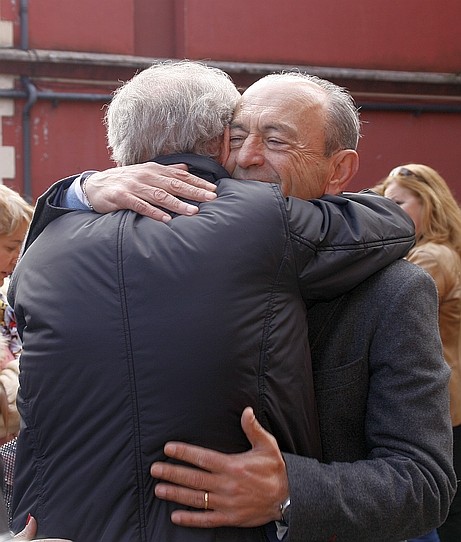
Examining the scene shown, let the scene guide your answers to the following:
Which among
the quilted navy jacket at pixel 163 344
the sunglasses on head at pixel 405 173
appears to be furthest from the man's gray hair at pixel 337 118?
the sunglasses on head at pixel 405 173

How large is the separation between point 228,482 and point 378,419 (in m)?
0.32

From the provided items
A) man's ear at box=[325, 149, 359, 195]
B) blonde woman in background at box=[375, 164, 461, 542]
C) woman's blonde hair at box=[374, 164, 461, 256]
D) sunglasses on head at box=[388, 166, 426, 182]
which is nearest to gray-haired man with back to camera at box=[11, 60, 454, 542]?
man's ear at box=[325, 149, 359, 195]

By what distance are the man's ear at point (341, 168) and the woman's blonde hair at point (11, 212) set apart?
2.24 meters

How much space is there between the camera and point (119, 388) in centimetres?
161

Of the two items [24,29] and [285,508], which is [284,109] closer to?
[285,508]

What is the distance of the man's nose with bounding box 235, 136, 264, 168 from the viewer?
1925 mm

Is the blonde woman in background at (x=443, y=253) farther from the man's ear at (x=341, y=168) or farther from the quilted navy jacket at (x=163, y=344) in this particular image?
the quilted navy jacket at (x=163, y=344)

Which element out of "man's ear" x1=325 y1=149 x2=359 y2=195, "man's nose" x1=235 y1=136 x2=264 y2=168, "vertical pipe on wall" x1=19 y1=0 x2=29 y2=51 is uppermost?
"vertical pipe on wall" x1=19 y1=0 x2=29 y2=51

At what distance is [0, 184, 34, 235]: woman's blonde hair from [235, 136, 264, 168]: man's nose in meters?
2.29

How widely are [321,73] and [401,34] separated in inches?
55.7

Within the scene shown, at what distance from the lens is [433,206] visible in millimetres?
4652

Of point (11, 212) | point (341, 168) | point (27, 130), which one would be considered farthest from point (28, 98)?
point (341, 168)

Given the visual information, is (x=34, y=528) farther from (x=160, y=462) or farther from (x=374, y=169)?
(x=374, y=169)

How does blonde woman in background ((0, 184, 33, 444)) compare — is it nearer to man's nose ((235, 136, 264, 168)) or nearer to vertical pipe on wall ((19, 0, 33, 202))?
man's nose ((235, 136, 264, 168))
